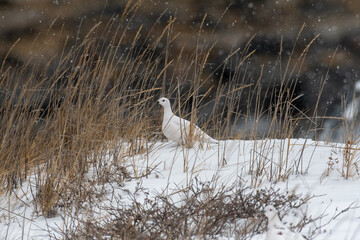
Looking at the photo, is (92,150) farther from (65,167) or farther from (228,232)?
(228,232)

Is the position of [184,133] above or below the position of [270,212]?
above

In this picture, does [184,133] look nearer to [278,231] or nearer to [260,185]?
[260,185]

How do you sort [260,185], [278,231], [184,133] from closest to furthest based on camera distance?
[278,231], [260,185], [184,133]

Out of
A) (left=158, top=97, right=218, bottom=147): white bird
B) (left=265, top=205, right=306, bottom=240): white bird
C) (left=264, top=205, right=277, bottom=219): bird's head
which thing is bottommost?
(left=265, top=205, right=306, bottom=240): white bird

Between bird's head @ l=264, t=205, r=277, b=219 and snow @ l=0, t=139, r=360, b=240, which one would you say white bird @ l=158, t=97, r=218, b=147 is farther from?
bird's head @ l=264, t=205, r=277, b=219

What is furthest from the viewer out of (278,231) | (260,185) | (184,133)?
(184,133)

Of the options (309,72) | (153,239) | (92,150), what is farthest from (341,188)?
(309,72)

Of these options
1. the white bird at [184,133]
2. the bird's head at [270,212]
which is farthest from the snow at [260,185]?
the bird's head at [270,212]

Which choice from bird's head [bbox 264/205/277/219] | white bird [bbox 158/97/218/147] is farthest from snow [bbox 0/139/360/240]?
bird's head [bbox 264/205/277/219]

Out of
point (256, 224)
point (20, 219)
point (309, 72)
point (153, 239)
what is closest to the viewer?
point (153, 239)

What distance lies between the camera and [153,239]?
1707mm

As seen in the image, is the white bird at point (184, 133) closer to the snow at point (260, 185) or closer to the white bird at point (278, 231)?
the snow at point (260, 185)

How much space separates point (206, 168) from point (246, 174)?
31 cm

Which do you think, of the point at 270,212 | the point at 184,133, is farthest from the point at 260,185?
the point at 184,133
